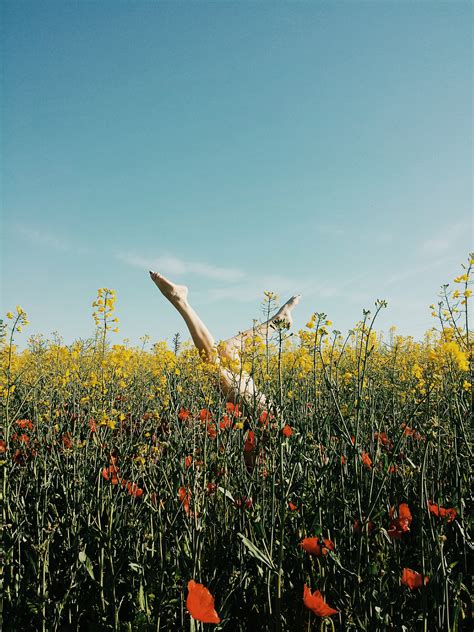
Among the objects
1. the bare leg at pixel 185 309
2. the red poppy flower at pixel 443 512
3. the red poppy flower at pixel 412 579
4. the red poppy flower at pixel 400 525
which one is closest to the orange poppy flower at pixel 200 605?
the red poppy flower at pixel 412 579

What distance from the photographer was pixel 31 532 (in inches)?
88.2

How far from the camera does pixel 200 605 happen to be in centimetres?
117

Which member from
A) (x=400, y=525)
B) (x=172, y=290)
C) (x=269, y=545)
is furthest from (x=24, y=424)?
(x=172, y=290)

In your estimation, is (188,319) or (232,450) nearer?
(232,450)

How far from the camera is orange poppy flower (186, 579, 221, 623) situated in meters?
1.13

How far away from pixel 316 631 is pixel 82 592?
976mm

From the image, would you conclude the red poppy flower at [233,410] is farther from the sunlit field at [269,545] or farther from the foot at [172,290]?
the foot at [172,290]

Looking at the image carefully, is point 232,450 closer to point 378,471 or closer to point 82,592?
point 378,471

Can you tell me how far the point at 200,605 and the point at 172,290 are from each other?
5.53 meters

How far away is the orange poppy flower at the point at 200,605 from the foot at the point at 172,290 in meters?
5.35

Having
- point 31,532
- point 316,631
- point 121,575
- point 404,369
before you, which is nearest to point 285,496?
point 316,631

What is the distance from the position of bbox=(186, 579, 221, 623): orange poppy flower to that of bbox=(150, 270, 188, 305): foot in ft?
17.6

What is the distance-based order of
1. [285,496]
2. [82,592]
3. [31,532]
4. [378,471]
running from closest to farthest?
1. [285,496]
2. [82,592]
3. [378,471]
4. [31,532]

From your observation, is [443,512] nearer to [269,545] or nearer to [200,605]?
[269,545]
